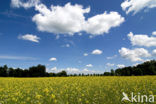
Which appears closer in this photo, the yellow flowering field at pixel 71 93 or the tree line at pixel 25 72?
the yellow flowering field at pixel 71 93

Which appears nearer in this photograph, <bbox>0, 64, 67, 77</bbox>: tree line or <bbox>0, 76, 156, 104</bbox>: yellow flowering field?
<bbox>0, 76, 156, 104</bbox>: yellow flowering field

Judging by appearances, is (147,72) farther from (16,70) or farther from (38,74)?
(16,70)

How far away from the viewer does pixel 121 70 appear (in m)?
A: 67.8

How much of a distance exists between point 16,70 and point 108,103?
73.5m

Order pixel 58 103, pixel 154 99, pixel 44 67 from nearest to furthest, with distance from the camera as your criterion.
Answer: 1. pixel 58 103
2. pixel 154 99
3. pixel 44 67

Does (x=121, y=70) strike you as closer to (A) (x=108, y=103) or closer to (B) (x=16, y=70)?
(B) (x=16, y=70)

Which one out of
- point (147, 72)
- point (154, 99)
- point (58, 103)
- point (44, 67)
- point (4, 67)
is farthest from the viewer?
point (44, 67)

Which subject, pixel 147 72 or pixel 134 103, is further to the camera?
pixel 147 72

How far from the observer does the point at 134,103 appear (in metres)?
6.00

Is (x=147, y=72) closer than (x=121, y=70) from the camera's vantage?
Yes

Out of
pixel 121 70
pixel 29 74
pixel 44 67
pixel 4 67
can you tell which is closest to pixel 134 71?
pixel 121 70

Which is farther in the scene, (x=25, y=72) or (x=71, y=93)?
(x=25, y=72)

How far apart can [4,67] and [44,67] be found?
67.8 feet

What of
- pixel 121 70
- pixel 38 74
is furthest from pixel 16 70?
pixel 121 70
